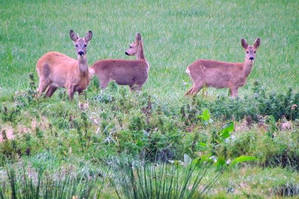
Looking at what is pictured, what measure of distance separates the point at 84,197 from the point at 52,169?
194 centimetres

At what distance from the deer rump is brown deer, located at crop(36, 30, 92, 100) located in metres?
0.55

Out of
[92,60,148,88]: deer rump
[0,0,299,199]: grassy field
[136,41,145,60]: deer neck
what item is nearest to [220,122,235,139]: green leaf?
[0,0,299,199]: grassy field

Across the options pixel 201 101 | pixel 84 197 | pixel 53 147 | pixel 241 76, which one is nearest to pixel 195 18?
pixel 241 76

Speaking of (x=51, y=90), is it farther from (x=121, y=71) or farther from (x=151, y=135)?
(x=151, y=135)

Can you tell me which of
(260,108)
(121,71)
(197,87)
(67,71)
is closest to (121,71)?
(121,71)

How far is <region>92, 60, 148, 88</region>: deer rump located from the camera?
12.0 m

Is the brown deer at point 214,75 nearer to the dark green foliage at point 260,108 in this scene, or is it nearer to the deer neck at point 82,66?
the deer neck at point 82,66

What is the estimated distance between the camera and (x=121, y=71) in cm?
1219

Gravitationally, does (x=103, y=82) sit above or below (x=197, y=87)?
above

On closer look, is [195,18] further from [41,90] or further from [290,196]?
[290,196]

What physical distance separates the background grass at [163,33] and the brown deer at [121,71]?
17.8 inches

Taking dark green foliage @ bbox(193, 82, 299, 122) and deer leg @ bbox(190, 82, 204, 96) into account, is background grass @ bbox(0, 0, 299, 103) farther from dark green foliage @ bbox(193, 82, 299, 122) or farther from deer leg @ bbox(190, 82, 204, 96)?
dark green foliage @ bbox(193, 82, 299, 122)

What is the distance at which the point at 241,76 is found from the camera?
41.3ft

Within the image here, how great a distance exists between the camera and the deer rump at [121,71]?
1199cm
